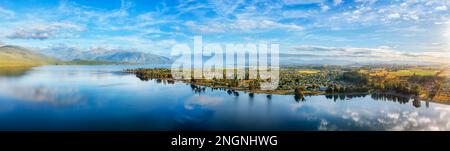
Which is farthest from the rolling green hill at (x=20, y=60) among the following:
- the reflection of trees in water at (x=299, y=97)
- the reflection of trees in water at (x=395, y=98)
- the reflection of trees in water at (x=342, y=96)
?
the reflection of trees in water at (x=395, y=98)

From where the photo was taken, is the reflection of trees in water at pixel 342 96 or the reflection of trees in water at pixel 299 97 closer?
the reflection of trees in water at pixel 299 97

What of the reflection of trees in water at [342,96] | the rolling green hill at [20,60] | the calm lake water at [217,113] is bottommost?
the calm lake water at [217,113]

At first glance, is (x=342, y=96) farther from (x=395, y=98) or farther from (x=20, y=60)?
(x=20, y=60)

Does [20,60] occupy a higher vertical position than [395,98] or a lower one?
higher

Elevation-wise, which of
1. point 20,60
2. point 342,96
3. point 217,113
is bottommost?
point 217,113

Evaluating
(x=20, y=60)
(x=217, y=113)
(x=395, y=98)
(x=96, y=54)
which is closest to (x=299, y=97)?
(x=395, y=98)

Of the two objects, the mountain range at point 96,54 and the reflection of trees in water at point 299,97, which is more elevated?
the mountain range at point 96,54

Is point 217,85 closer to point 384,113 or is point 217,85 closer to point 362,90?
point 362,90

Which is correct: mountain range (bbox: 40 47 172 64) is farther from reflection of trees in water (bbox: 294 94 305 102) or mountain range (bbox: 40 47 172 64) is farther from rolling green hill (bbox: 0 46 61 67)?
reflection of trees in water (bbox: 294 94 305 102)

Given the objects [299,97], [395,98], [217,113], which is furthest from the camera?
[395,98]

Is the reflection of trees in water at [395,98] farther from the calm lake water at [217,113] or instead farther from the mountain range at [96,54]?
the mountain range at [96,54]
